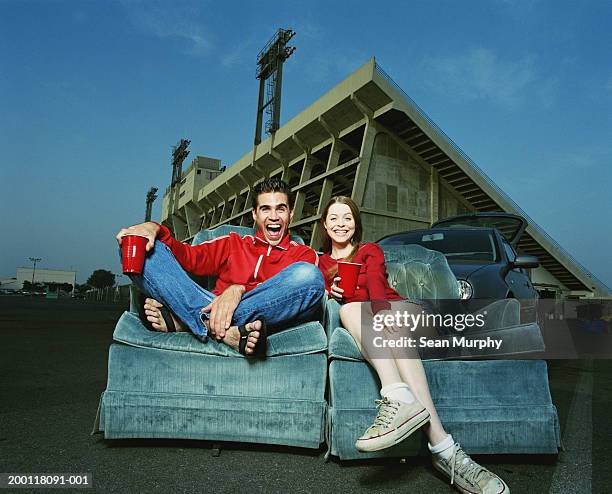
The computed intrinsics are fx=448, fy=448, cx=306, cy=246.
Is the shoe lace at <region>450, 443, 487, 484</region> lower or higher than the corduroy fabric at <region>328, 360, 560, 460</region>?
lower

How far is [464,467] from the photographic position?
71.6 inches

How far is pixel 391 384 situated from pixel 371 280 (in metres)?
0.58

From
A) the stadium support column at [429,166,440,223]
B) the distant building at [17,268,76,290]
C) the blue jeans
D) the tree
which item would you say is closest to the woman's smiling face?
the blue jeans

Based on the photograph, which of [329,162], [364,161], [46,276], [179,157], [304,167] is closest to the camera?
[364,161]

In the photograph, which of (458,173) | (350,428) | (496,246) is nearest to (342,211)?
(350,428)

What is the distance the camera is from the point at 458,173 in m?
22.7

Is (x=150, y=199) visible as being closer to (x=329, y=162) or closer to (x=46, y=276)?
(x=46, y=276)

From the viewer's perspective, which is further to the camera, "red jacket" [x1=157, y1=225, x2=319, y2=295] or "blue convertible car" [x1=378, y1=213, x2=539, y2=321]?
"blue convertible car" [x1=378, y1=213, x2=539, y2=321]

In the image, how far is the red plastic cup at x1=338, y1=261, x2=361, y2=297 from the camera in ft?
7.20

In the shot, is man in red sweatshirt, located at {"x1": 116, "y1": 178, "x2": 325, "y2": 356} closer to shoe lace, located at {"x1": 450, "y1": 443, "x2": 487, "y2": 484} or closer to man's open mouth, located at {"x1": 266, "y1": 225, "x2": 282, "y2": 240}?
man's open mouth, located at {"x1": 266, "y1": 225, "x2": 282, "y2": 240}

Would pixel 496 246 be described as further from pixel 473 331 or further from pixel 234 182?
pixel 234 182

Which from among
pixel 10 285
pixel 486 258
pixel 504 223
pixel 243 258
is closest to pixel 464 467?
pixel 243 258

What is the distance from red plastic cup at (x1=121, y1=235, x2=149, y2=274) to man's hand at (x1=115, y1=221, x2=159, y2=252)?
0.06 ft

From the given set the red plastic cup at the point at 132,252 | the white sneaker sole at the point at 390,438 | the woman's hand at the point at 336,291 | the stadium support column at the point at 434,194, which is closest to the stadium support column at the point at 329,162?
the stadium support column at the point at 434,194
